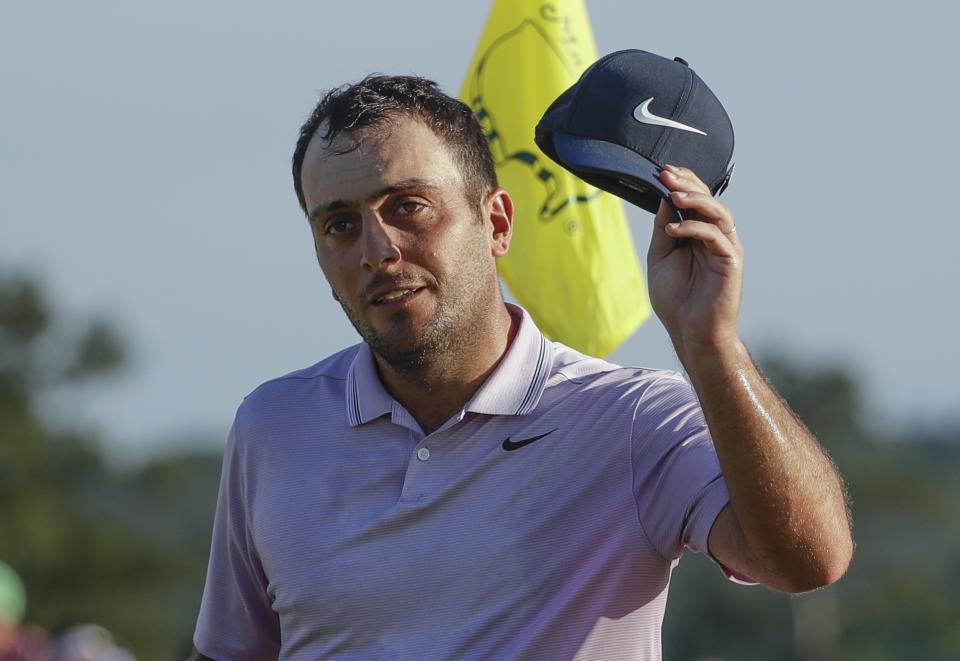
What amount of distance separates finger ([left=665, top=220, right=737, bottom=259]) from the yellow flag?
2.17 meters

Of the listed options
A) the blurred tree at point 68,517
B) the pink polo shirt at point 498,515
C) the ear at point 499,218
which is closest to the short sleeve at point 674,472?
the pink polo shirt at point 498,515

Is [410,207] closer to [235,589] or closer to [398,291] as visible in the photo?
[398,291]

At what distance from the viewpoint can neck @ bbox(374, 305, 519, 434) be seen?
4242 millimetres

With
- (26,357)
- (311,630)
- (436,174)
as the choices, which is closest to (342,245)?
(436,174)

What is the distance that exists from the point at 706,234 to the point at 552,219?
2276 millimetres

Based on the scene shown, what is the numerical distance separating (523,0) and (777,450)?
112 inches

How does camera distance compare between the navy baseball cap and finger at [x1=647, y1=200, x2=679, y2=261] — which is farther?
the navy baseball cap

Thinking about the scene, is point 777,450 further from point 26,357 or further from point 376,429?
point 26,357

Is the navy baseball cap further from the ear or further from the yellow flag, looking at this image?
the yellow flag

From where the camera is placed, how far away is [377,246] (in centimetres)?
414

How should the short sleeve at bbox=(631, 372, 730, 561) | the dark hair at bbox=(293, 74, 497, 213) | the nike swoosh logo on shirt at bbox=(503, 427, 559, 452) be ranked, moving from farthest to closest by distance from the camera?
the dark hair at bbox=(293, 74, 497, 213) → the nike swoosh logo on shirt at bbox=(503, 427, 559, 452) → the short sleeve at bbox=(631, 372, 730, 561)

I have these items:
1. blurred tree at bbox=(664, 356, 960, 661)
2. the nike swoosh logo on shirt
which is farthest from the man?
blurred tree at bbox=(664, 356, 960, 661)

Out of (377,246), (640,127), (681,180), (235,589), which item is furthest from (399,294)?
(235,589)

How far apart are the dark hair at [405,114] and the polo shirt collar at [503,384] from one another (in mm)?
362
